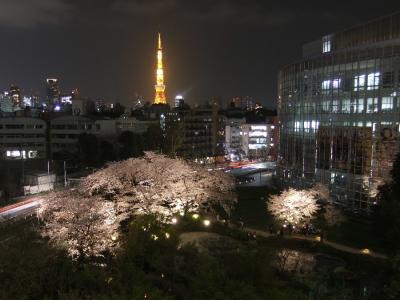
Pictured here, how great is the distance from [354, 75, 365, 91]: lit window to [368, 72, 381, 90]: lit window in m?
0.66

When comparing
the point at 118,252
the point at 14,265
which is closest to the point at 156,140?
the point at 118,252

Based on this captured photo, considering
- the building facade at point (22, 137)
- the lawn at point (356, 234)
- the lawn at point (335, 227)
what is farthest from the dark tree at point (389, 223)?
the building facade at point (22, 137)

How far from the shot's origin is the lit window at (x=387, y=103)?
33.2 metres

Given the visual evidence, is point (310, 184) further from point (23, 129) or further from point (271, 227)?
point (23, 129)

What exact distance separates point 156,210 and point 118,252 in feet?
22.8

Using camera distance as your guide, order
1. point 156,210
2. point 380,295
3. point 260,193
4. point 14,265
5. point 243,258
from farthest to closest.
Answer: point 260,193
point 156,210
point 380,295
point 243,258
point 14,265

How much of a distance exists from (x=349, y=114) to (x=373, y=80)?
12.7ft

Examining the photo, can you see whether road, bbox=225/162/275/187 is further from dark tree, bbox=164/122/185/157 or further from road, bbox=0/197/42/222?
road, bbox=0/197/42/222

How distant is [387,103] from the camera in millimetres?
33469

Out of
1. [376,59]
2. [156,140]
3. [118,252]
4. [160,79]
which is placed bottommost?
[118,252]

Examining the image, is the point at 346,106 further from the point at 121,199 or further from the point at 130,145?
the point at 130,145

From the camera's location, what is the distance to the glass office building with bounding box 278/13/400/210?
33688 mm

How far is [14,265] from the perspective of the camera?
1493 centimetres

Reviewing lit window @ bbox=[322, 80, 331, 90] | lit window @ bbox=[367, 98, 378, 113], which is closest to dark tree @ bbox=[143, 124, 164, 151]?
lit window @ bbox=[322, 80, 331, 90]
